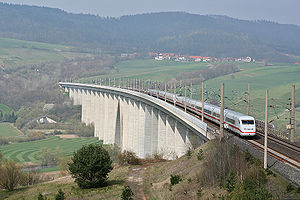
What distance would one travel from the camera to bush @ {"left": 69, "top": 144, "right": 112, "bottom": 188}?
37812mm

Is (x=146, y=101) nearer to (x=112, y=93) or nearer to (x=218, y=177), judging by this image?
(x=112, y=93)

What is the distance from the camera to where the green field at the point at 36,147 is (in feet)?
312

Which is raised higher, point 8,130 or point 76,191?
point 76,191

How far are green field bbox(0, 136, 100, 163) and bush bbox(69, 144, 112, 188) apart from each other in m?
55.7

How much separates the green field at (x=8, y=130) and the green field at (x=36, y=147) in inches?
585

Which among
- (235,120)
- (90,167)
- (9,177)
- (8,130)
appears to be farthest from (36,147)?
(235,120)

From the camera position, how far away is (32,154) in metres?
98.7

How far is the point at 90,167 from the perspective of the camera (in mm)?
37875

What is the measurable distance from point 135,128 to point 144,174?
45116 mm

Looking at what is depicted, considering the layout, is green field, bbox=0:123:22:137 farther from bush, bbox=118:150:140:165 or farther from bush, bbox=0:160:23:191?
bush, bbox=118:150:140:165

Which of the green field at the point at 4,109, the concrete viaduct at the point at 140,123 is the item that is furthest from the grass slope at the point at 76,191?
the green field at the point at 4,109

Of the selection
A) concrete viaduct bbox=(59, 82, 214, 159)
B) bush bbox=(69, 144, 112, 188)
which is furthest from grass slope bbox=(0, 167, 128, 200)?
concrete viaduct bbox=(59, 82, 214, 159)

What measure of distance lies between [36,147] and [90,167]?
7301 centimetres

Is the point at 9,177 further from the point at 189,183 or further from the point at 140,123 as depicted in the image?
the point at 140,123
